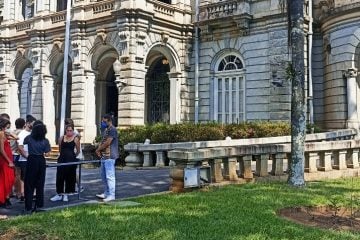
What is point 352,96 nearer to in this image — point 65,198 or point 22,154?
point 65,198

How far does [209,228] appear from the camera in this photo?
6301mm

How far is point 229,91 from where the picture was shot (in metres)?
22.9

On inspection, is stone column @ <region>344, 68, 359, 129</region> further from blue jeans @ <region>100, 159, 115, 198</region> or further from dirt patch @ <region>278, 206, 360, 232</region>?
blue jeans @ <region>100, 159, 115, 198</region>

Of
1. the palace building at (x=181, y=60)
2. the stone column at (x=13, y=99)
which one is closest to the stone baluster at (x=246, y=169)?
the palace building at (x=181, y=60)

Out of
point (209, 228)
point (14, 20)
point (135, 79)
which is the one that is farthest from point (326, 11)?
point (14, 20)

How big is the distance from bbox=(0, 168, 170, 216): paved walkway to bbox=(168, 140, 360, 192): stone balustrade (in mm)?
1185

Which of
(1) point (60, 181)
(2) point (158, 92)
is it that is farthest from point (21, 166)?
(2) point (158, 92)

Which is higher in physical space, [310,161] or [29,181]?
[310,161]

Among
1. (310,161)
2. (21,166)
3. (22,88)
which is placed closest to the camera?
(21,166)

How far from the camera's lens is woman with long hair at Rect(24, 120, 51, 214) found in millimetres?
8406

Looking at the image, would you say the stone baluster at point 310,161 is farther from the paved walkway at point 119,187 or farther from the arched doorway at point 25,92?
the arched doorway at point 25,92

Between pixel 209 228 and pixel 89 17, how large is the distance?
1871 cm

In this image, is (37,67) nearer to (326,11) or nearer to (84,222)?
(326,11)

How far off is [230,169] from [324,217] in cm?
327
